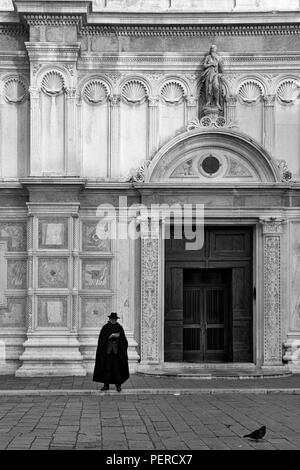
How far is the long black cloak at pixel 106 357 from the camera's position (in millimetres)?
18766

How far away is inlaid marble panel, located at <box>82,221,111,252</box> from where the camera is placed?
71.9 feet

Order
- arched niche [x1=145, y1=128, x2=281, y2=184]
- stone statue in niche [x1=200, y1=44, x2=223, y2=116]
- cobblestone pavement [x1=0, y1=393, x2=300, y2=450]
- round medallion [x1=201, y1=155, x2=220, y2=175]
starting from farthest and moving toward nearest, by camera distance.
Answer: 1. round medallion [x1=201, y1=155, x2=220, y2=175]
2. arched niche [x1=145, y1=128, x2=281, y2=184]
3. stone statue in niche [x1=200, y1=44, x2=223, y2=116]
4. cobblestone pavement [x1=0, y1=393, x2=300, y2=450]

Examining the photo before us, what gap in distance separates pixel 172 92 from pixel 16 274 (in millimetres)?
5311

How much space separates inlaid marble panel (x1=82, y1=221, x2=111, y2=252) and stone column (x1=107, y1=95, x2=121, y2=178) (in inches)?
47.4

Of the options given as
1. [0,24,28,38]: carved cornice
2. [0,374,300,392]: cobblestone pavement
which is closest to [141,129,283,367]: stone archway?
[0,374,300,392]: cobblestone pavement

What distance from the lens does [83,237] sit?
2192 centimetres

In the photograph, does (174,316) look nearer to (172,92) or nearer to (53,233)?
(53,233)

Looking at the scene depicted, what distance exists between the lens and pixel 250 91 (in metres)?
22.3

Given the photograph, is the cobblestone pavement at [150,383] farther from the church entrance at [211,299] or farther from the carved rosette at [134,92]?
the carved rosette at [134,92]

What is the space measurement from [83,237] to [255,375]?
15.8ft

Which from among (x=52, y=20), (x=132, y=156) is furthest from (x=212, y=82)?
(x=52, y=20)

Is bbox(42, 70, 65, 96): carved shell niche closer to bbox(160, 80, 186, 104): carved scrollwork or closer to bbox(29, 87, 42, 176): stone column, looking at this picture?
bbox(29, 87, 42, 176): stone column
